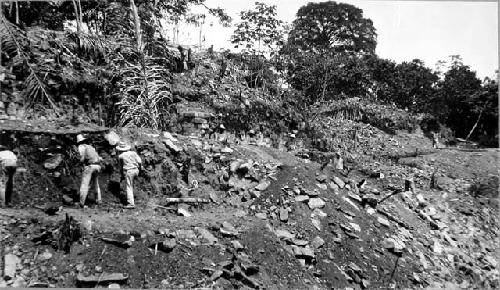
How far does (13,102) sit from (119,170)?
3019mm

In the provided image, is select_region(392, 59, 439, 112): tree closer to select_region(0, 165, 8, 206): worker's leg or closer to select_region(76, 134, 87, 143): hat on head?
select_region(76, 134, 87, 143): hat on head

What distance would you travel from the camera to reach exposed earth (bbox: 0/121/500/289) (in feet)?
14.3

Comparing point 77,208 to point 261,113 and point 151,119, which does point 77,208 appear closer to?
point 151,119

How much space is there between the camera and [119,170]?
6.18m

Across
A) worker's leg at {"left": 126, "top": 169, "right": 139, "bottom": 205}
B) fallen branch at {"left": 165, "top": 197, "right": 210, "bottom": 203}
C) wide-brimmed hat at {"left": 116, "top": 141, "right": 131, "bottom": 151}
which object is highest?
wide-brimmed hat at {"left": 116, "top": 141, "right": 131, "bottom": 151}

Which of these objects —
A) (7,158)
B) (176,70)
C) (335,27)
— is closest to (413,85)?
(335,27)

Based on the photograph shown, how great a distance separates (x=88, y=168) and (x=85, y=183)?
236mm

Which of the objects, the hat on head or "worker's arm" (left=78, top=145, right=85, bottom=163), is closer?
"worker's arm" (left=78, top=145, right=85, bottom=163)

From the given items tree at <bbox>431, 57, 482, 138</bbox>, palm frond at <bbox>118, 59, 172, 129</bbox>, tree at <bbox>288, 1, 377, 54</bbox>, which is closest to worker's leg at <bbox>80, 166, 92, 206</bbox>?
palm frond at <bbox>118, 59, 172, 129</bbox>

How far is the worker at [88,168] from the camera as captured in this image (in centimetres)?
550

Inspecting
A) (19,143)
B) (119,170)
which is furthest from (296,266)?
(19,143)

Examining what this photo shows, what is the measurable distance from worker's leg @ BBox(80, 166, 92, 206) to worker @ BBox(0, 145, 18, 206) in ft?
3.01

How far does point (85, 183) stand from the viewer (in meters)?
5.51

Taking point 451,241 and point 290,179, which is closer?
point 290,179
